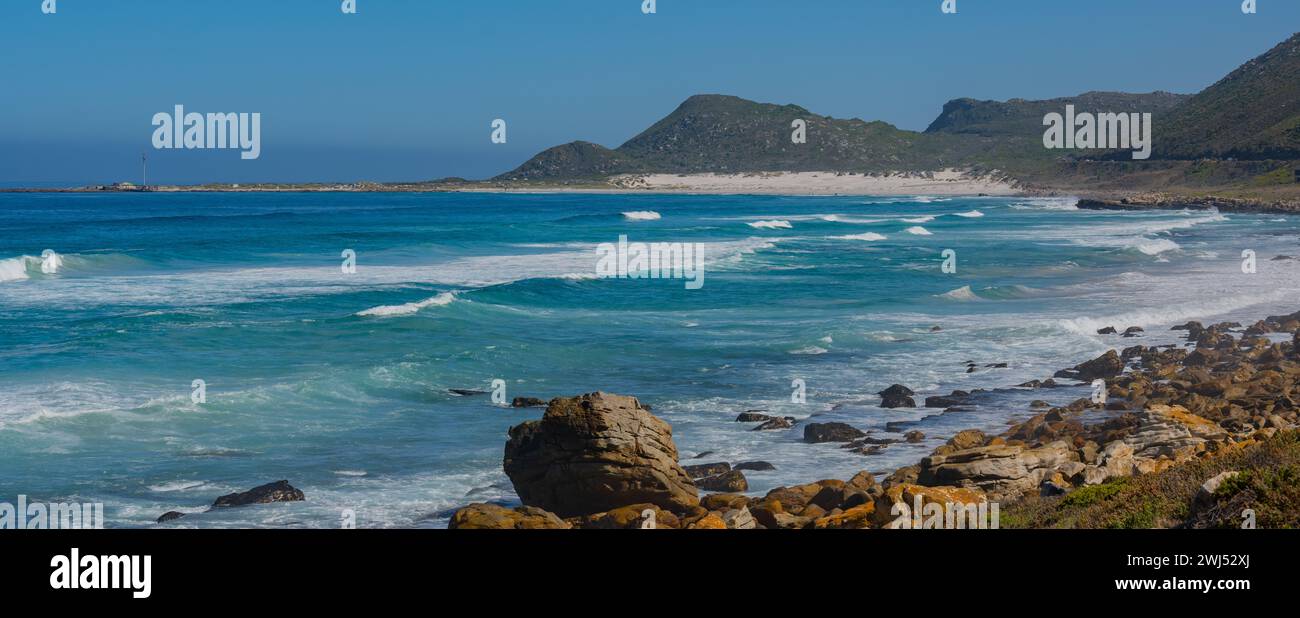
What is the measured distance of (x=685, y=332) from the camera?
26062 mm

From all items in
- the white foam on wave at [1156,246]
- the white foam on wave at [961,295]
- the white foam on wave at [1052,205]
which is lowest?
the white foam on wave at [961,295]

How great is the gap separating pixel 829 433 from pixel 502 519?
6718mm

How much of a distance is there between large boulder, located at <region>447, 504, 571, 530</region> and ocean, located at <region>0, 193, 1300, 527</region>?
178cm

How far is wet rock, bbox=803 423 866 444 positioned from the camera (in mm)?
15789

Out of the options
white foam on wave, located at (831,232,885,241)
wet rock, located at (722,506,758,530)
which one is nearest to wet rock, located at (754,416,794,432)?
wet rock, located at (722,506,758,530)

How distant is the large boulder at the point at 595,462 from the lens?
1179 centimetres

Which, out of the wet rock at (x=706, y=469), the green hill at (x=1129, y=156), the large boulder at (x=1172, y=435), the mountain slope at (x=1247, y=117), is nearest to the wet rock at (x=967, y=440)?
the large boulder at (x=1172, y=435)

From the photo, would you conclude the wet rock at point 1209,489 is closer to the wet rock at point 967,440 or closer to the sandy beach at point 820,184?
the wet rock at point 967,440

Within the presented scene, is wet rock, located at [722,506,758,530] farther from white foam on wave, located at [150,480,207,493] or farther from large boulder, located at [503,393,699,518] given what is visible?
white foam on wave, located at [150,480,207,493]

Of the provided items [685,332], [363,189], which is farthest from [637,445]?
[363,189]

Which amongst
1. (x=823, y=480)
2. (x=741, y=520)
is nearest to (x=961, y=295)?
(x=823, y=480)

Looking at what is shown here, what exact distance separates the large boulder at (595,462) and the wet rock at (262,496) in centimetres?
246
